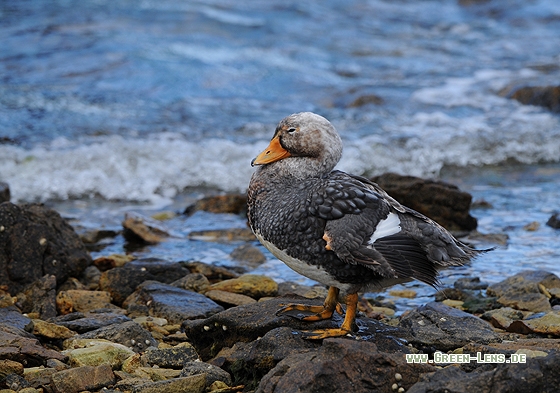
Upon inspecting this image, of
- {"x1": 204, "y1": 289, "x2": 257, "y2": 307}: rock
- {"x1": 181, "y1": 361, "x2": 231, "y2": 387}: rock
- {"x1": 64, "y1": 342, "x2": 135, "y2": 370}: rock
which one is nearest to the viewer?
{"x1": 181, "y1": 361, "x2": 231, "y2": 387}: rock

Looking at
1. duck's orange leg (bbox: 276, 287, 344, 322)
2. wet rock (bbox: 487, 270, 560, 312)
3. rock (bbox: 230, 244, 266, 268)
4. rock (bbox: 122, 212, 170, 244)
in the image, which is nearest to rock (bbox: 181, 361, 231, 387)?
duck's orange leg (bbox: 276, 287, 344, 322)

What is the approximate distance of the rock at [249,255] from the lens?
24.5 feet

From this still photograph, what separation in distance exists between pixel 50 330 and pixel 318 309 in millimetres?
1769

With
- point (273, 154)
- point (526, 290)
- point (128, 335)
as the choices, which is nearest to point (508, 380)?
point (273, 154)

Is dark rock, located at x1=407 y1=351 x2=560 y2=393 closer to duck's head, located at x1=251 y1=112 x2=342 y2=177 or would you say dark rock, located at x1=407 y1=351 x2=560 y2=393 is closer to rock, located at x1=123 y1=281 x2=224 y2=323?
duck's head, located at x1=251 y1=112 x2=342 y2=177

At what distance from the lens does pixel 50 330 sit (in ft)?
16.5

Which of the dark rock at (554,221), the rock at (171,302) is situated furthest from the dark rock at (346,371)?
the dark rock at (554,221)

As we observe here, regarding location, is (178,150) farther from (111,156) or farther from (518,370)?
(518,370)

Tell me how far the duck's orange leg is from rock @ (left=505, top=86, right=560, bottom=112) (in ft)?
36.7

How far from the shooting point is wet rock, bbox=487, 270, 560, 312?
5.93 meters

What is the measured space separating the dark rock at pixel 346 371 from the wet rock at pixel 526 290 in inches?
96.8

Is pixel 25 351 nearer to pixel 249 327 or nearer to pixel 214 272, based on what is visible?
pixel 249 327

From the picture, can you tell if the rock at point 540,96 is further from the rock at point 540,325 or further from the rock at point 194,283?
the rock at point 194,283

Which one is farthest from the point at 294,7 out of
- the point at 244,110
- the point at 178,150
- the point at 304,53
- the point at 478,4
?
the point at 178,150
